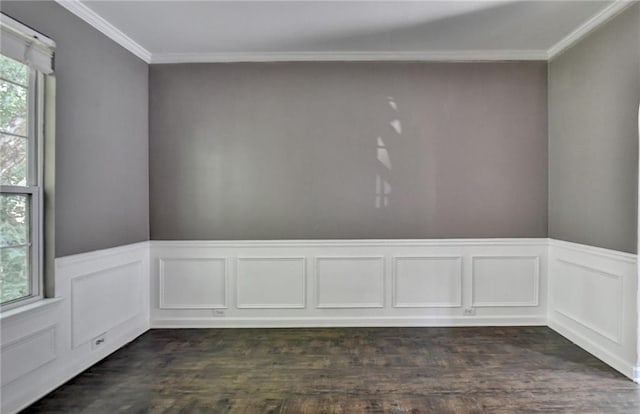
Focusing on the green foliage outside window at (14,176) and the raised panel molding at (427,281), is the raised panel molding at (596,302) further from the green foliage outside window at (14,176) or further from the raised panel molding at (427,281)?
the green foliage outside window at (14,176)

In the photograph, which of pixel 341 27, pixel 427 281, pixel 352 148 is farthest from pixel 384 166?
pixel 341 27

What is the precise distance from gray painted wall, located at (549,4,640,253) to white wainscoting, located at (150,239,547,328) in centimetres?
67

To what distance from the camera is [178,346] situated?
369 cm

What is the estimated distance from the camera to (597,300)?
3.42 metres

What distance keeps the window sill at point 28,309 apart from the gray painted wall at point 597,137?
4076 mm

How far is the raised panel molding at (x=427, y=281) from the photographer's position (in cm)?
420

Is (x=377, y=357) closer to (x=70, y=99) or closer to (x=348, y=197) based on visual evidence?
(x=348, y=197)

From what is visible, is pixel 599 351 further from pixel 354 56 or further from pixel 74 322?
pixel 74 322

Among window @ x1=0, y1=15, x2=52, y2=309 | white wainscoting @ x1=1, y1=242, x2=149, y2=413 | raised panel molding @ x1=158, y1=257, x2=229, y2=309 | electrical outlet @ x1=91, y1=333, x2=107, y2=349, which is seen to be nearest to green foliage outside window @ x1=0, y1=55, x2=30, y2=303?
window @ x1=0, y1=15, x2=52, y2=309

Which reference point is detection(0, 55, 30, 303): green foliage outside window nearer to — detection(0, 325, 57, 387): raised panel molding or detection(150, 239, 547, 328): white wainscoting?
detection(0, 325, 57, 387): raised panel molding

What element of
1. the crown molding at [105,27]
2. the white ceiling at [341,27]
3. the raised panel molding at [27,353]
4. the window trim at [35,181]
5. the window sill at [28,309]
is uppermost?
the white ceiling at [341,27]

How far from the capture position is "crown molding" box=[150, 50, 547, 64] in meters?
4.12

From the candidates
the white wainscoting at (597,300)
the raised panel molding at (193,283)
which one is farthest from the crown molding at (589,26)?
the raised panel molding at (193,283)

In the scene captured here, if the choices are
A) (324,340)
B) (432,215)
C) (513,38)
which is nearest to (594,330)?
(432,215)
